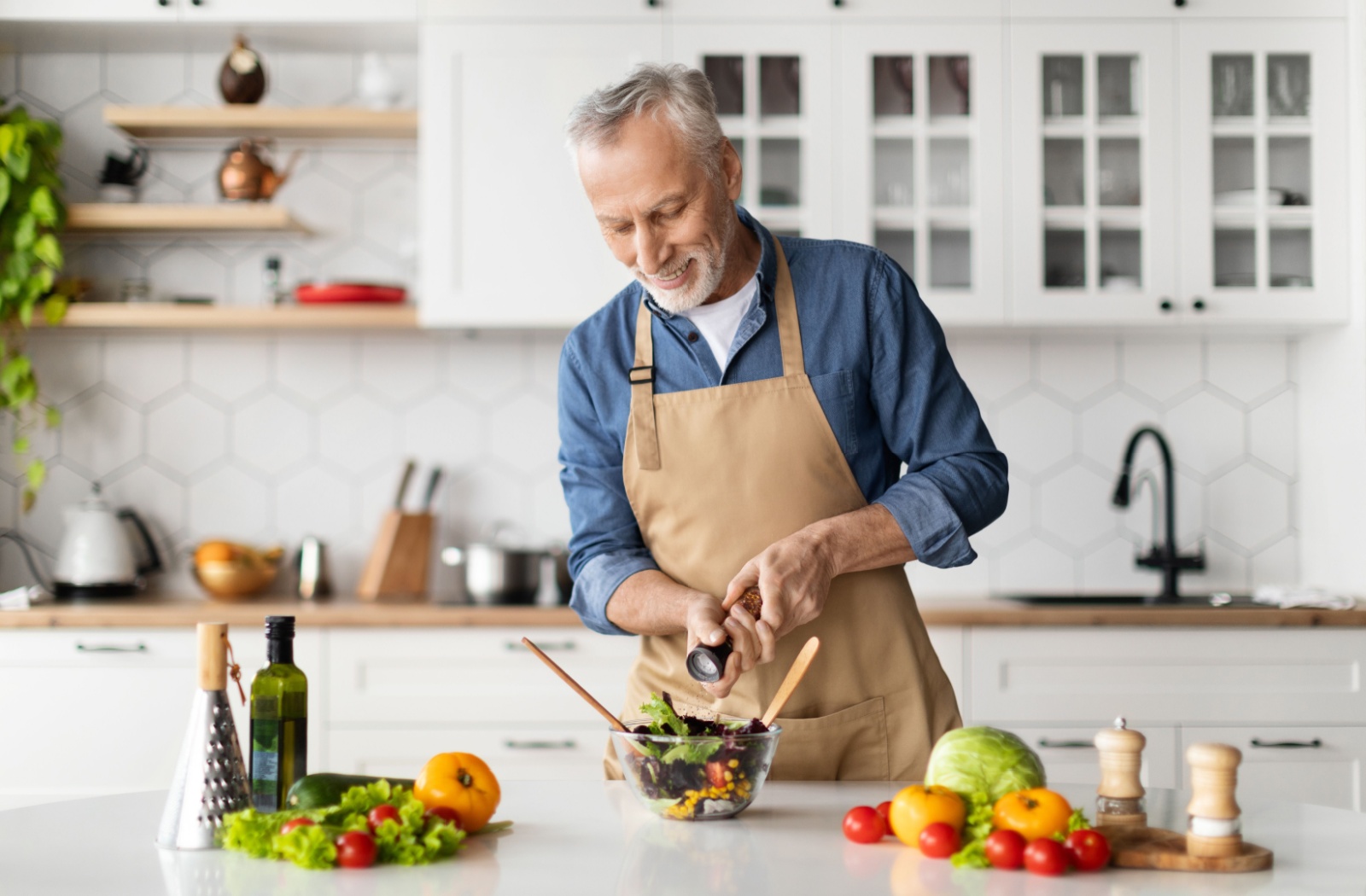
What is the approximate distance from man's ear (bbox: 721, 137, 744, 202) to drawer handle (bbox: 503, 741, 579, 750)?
4.96 ft

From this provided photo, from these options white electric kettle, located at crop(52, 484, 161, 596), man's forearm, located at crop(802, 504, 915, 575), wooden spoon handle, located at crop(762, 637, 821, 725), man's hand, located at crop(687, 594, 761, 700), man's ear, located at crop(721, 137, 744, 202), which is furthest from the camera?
white electric kettle, located at crop(52, 484, 161, 596)

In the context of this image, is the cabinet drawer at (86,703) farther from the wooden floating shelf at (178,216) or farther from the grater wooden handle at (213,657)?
the grater wooden handle at (213,657)

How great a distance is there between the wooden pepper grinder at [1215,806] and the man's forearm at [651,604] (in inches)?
25.1

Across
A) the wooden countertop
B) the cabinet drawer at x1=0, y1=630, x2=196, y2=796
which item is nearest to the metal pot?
the wooden countertop

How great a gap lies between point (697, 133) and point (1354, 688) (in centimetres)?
216

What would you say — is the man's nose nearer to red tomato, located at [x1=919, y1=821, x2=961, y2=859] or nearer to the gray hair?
the gray hair

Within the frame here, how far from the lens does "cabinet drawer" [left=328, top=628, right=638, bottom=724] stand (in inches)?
111

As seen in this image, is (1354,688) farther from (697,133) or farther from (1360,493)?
(697,133)

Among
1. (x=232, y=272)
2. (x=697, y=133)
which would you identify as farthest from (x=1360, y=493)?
(x=232, y=272)

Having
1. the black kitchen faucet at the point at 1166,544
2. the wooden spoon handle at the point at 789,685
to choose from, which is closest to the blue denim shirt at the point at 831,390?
the wooden spoon handle at the point at 789,685

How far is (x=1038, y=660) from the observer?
2830 millimetres

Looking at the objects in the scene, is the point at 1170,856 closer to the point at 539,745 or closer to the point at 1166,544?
the point at 539,745

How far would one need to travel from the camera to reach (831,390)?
1696mm

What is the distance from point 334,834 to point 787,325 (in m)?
0.91
